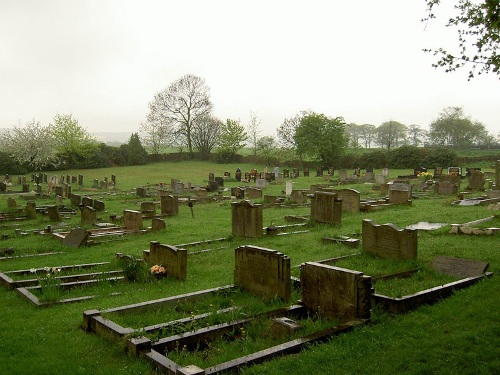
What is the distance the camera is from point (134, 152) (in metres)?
63.8

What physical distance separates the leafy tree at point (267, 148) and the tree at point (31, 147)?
26.0m

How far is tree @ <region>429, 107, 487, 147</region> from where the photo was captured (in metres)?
81.0

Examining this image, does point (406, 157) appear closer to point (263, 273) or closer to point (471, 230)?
point (471, 230)

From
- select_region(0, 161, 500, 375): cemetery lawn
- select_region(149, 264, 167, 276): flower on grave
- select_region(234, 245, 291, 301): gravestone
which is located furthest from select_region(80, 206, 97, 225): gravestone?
select_region(234, 245, 291, 301): gravestone

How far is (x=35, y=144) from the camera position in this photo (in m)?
50.6

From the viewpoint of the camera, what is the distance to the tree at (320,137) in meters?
55.5

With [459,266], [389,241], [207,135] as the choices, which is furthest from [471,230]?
[207,135]

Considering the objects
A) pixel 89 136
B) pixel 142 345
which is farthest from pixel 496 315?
pixel 89 136

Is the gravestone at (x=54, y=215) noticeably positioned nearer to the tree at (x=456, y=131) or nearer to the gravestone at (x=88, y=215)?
the gravestone at (x=88, y=215)

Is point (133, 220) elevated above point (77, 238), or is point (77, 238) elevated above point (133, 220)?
point (133, 220)

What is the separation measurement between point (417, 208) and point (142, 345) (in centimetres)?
→ 1541

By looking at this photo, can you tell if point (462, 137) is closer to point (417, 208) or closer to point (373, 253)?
point (417, 208)

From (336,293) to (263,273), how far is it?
1.57m

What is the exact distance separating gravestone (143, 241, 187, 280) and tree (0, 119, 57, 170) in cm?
4443
